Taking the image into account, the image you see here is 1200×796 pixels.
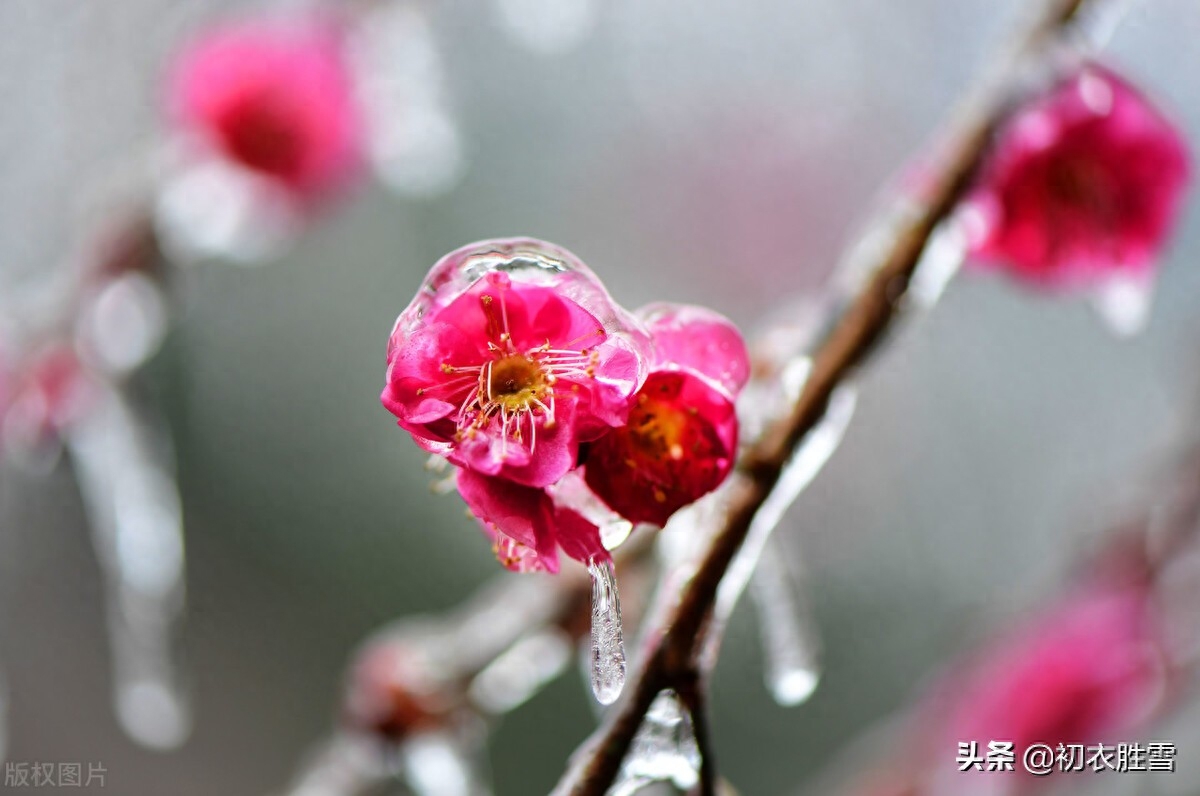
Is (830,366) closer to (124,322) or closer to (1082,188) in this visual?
(1082,188)

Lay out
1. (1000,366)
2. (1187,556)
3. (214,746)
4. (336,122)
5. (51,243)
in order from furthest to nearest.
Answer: (1000,366) → (214,746) → (51,243) → (336,122) → (1187,556)

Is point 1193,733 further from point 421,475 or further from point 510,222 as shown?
point 510,222

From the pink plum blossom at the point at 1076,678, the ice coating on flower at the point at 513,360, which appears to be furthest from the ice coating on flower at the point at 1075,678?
the ice coating on flower at the point at 513,360

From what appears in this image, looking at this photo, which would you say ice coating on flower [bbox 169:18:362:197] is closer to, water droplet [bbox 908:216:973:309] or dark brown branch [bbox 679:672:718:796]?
water droplet [bbox 908:216:973:309]

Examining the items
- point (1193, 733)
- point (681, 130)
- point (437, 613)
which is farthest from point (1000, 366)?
point (1193, 733)

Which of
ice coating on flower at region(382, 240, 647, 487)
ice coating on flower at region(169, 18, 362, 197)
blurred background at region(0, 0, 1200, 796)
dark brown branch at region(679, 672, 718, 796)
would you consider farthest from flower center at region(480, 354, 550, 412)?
blurred background at region(0, 0, 1200, 796)

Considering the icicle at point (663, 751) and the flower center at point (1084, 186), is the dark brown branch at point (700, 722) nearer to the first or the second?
the icicle at point (663, 751)

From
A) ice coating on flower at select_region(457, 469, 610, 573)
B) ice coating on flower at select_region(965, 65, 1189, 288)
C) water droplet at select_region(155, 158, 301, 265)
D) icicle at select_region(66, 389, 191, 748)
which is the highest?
water droplet at select_region(155, 158, 301, 265)
